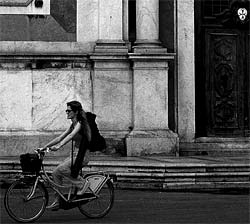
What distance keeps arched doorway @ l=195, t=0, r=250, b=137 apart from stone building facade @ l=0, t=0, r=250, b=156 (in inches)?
44.4

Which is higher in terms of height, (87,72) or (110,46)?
(110,46)

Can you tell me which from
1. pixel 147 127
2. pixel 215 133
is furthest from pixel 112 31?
pixel 215 133

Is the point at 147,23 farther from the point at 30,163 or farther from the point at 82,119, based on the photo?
the point at 30,163

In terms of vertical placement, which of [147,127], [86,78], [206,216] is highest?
[86,78]

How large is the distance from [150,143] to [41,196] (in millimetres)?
7718

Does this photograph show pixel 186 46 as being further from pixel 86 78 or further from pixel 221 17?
pixel 86 78

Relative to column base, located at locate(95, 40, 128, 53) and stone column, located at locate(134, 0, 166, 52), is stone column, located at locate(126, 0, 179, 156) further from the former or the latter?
column base, located at locate(95, 40, 128, 53)

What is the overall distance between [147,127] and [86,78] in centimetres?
189

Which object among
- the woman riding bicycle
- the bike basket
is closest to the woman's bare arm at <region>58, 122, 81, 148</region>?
the woman riding bicycle

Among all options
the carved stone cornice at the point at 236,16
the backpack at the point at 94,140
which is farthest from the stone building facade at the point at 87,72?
the backpack at the point at 94,140

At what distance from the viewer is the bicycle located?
1117 cm

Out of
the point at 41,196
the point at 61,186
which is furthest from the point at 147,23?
the point at 41,196

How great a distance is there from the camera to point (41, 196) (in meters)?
11.3

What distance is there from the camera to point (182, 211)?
40.5 ft
